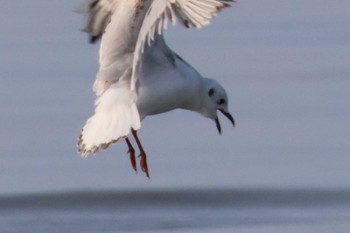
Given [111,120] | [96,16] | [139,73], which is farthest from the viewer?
[96,16]

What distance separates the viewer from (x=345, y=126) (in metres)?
15.7

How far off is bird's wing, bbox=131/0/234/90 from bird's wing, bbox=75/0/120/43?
4.01 ft

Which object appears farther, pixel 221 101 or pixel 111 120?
pixel 221 101

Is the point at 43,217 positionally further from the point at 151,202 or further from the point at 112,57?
the point at 112,57

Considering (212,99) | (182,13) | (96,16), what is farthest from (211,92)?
(182,13)

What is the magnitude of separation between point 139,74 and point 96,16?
92cm

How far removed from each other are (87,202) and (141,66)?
2265mm

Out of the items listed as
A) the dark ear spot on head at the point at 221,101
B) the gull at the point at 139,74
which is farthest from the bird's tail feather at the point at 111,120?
the dark ear spot on head at the point at 221,101

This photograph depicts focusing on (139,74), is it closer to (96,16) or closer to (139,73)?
(139,73)

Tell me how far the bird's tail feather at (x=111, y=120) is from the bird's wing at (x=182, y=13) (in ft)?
1.57

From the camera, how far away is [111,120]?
12609 mm

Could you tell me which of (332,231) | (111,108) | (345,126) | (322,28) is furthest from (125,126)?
(322,28)

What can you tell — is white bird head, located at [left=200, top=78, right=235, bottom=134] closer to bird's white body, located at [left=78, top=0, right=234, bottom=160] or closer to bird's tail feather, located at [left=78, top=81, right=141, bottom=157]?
bird's white body, located at [left=78, top=0, right=234, bottom=160]

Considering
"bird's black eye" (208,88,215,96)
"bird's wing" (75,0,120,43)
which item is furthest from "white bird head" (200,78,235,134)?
"bird's wing" (75,0,120,43)
